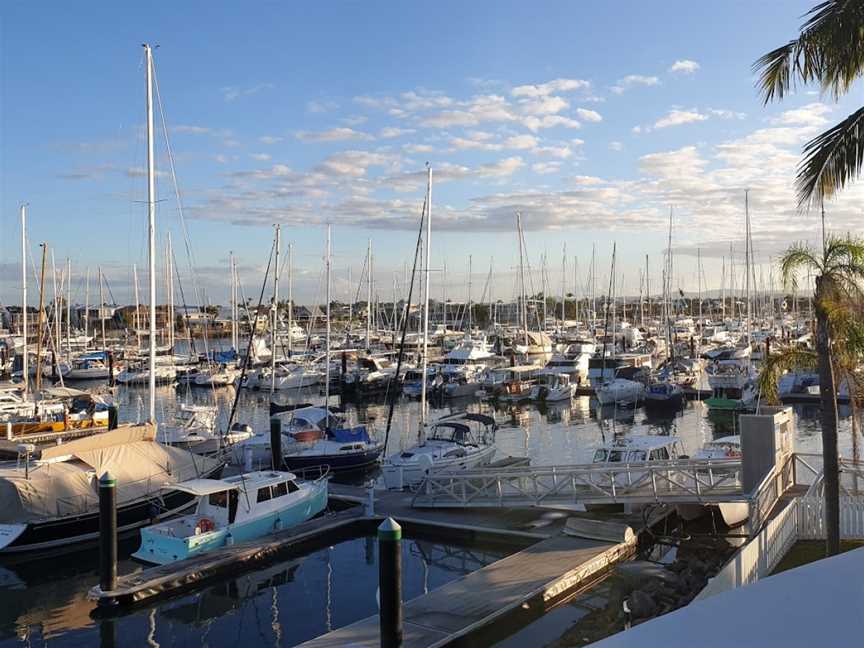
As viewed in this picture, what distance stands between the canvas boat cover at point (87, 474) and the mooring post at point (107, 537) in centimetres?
355

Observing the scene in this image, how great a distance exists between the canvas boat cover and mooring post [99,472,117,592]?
355 centimetres

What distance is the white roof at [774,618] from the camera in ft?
13.8

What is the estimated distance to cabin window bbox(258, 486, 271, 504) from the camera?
22.5 meters

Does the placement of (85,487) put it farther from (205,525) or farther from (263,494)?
(263,494)

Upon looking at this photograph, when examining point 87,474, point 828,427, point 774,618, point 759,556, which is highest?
point 774,618

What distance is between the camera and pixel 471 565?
2042 centimetres

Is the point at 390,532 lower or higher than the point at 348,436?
higher

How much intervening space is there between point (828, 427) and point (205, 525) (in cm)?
1608

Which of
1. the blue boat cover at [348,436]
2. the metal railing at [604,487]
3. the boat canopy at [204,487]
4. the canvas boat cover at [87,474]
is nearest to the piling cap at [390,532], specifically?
the metal railing at [604,487]

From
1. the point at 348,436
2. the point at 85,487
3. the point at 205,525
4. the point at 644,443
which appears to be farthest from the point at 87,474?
the point at 644,443

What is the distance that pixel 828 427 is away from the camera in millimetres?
13672

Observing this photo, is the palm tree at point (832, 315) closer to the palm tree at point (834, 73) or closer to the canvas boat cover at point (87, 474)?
the palm tree at point (834, 73)

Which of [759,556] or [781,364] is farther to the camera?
[781,364]

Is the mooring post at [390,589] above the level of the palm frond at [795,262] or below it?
below
